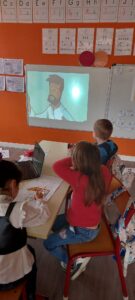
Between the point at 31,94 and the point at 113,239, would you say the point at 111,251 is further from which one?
the point at 31,94

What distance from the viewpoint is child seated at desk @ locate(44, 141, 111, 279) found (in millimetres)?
1376

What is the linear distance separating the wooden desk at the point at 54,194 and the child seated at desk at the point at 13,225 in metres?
0.03

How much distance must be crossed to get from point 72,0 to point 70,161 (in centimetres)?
257

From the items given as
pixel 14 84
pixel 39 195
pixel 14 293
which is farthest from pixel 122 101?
pixel 14 293

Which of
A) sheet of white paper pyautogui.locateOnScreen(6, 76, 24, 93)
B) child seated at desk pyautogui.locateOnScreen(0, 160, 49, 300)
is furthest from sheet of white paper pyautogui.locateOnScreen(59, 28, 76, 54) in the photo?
Result: child seated at desk pyautogui.locateOnScreen(0, 160, 49, 300)

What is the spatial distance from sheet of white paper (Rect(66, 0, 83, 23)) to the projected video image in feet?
2.22

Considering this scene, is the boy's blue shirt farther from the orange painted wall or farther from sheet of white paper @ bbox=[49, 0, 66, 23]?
sheet of white paper @ bbox=[49, 0, 66, 23]

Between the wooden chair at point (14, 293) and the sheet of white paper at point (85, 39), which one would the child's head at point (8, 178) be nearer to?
the wooden chair at point (14, 293)

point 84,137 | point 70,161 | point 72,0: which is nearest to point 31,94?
point 84,137

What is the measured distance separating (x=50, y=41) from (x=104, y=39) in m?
0.73

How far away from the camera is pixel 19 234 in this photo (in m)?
1.17

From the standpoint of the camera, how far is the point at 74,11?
322 cm

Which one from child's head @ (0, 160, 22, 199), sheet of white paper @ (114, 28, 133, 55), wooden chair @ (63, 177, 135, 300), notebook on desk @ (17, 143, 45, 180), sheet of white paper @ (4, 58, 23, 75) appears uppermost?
sheet of white paper @ (114, 28, 133, 55)

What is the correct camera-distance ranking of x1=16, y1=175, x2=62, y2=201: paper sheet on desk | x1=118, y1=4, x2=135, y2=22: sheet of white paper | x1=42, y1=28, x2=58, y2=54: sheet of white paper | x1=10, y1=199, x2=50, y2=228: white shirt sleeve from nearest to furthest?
1. x1=10, y1=199, x2=50, y2=228: white shirt sleeve
2. x1=16, y1=175, x2=62, y2=201: paper sheet on desk
3. x1=118, y1=4, x2=135, y2=22: sheet of white paper
4. x1=42, y1=28, x2=58, y2=54: sheet of white paper
